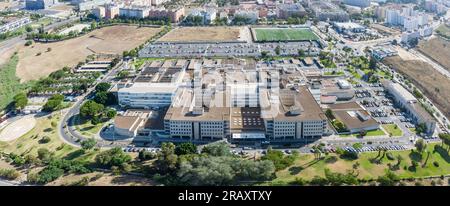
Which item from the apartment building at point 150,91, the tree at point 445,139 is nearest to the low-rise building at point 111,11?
the apartment building at point 150,91

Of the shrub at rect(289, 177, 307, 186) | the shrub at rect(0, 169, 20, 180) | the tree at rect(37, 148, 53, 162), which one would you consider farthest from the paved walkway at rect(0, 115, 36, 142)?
the shrub at rect(289, 177, 307, 186)

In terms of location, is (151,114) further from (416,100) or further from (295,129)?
(416,100)

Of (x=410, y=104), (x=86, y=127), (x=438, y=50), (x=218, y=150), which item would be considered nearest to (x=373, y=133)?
(x=410, y=104)

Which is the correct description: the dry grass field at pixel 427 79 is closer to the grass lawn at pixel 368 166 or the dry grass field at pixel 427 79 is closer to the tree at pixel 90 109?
the grass lawn at pixel 368 166

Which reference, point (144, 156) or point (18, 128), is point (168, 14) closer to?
point (18, 128)

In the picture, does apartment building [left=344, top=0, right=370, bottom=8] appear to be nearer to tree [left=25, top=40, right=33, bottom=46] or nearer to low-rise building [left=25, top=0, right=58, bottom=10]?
tree [left=25, top=40, right=33, bottom=46]

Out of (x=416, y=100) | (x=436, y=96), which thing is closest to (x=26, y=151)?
(x=416, y=100)
